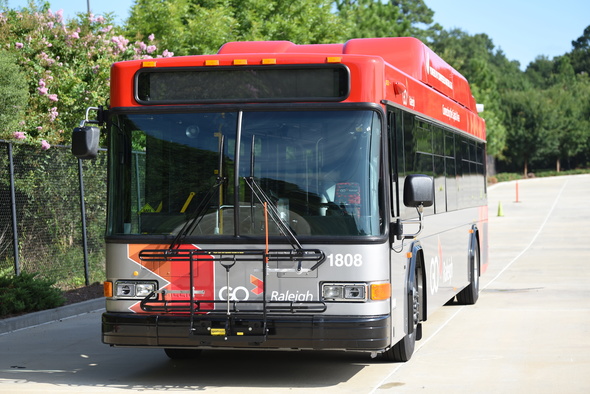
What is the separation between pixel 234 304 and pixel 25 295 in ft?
20.4

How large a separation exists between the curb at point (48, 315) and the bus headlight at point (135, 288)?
471 cm

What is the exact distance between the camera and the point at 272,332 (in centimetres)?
Answer: 823

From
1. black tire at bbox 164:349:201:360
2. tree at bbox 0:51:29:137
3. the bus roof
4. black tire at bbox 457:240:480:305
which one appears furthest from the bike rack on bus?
tree at bbox 0:51:29:137

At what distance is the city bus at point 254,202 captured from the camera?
8.26 metres

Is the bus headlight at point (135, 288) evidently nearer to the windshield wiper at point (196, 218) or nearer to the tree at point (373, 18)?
the windshield wiper at point (196, 218)

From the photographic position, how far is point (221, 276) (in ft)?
27.5

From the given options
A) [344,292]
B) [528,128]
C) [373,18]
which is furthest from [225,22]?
[528,128]

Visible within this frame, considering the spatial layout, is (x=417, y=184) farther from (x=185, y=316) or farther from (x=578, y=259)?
(x=578, y=259)

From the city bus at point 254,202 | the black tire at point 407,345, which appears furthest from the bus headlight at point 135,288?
the black tire at point 407,345

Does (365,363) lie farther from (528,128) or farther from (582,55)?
(582,55)

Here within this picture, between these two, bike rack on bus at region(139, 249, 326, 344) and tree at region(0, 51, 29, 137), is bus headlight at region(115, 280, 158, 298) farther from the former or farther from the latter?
tree at region(0, 51, 29, 137)

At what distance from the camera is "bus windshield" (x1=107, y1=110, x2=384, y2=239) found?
8320 mm

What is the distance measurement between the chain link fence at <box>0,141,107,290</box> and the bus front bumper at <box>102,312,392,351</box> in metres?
7.37

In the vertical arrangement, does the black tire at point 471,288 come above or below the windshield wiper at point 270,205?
below
